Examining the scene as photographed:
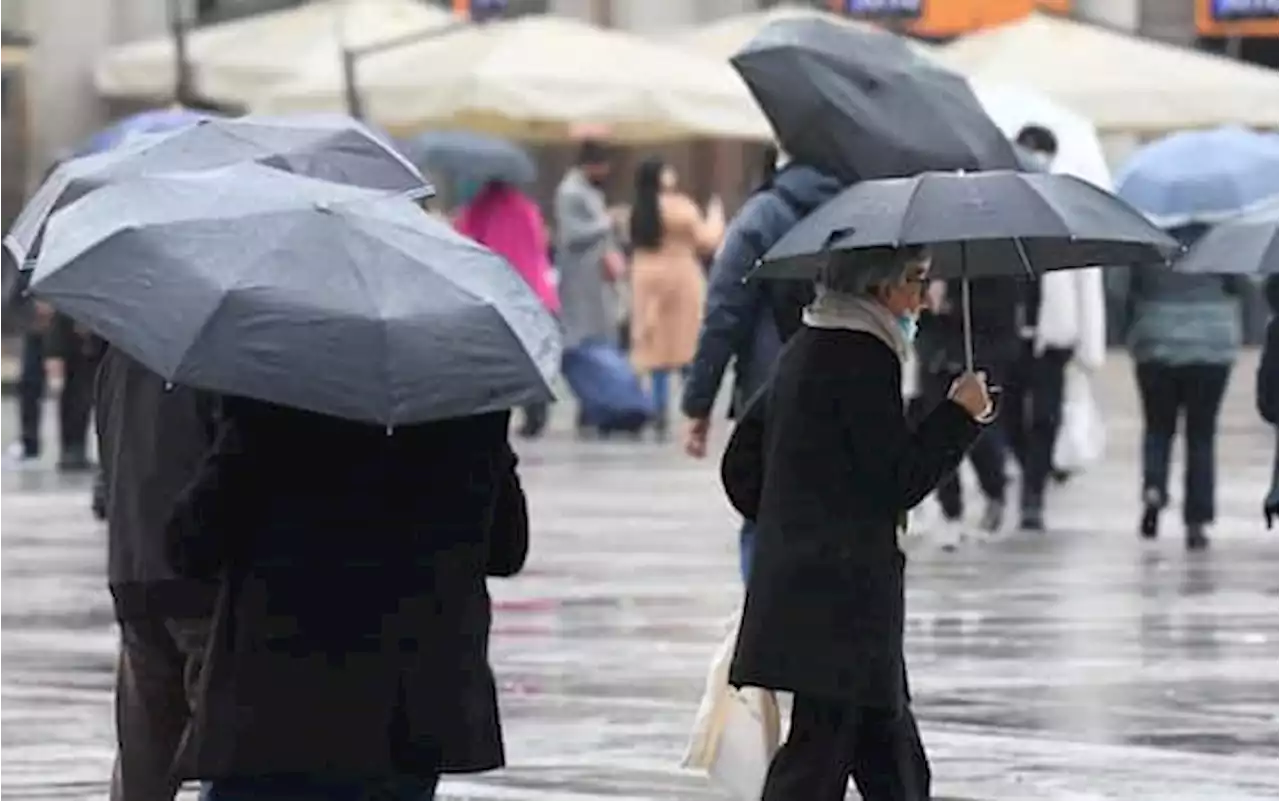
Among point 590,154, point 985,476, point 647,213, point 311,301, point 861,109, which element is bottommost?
point 590,154

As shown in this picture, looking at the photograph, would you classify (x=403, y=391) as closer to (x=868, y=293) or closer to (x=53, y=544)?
(x=868, y=293)

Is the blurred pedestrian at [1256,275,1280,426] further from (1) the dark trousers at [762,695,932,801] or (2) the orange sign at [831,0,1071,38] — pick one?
(2) the orange sign at [831,0,1071,38]

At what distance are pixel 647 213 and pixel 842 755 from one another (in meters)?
16.6

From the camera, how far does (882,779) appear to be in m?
8.31

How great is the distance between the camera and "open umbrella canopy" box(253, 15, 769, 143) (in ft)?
95.8

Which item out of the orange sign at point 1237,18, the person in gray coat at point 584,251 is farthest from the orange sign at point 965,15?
the person in gray coat at point 584,251

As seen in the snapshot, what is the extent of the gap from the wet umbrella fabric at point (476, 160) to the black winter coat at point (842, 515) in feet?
55.3

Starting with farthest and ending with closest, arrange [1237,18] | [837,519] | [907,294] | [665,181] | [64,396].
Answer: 1. [1237,18]
2. [665,181]
3. [64,396]
4. [907,294]
5. [837,519]

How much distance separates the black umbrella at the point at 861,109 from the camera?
35.3ft

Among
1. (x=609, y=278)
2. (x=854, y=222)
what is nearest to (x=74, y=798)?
(x=854, y=222)

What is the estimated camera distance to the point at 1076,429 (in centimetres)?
1995

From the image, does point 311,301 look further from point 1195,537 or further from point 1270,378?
point 1195,537

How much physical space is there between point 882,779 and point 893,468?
795 millimetres

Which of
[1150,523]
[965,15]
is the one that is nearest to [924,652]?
[1150,523]
